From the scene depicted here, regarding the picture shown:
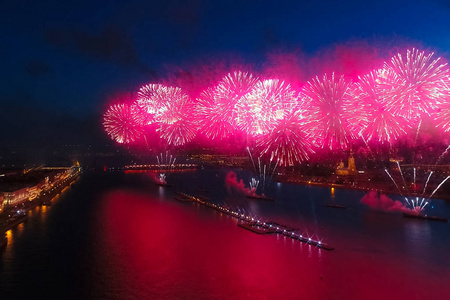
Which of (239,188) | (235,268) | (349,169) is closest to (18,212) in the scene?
(235,268)

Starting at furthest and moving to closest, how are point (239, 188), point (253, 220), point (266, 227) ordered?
point (239, 188) < point (253, 220) < point (266, 227)

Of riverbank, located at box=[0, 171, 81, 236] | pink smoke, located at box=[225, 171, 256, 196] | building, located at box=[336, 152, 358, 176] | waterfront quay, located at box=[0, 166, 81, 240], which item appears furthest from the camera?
building, located at box=[336, 152, 358, 176]

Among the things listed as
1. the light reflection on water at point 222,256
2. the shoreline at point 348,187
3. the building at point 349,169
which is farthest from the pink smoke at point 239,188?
the building at point 349,169

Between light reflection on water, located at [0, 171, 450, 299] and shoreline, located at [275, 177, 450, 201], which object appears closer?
light reflection on water, located at [0, 171, 450, 299]

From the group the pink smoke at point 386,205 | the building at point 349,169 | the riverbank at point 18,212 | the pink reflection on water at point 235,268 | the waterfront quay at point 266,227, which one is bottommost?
the pink reflection on water at point 235,268

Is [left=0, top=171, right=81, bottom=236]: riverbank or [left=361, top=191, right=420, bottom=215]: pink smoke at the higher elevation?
[left=0, top=171, right=81, bottom=236]: riverbank

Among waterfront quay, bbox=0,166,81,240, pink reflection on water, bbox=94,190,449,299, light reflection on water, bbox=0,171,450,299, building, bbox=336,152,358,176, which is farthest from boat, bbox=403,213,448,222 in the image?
waterfront quay, bbox=0,166,81,240

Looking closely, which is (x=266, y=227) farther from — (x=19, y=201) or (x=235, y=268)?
(x=19, y=201)

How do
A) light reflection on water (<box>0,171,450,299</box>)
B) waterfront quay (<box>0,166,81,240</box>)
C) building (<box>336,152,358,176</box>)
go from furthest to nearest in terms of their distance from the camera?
building (<box>336,152,358,176</box>), waterfront quay (<box>0,166,81,240</box>), light reflection on water (<box>0,171,450,299</box>)

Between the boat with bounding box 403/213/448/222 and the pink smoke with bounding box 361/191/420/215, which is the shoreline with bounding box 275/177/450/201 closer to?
the pink smoke with bounding box 361/191/420/215

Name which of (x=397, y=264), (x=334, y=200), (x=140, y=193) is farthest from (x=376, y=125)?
(x=140, y=193)

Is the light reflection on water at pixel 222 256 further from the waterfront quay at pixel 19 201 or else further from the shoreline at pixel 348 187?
the shoreline at pixel 348 187
